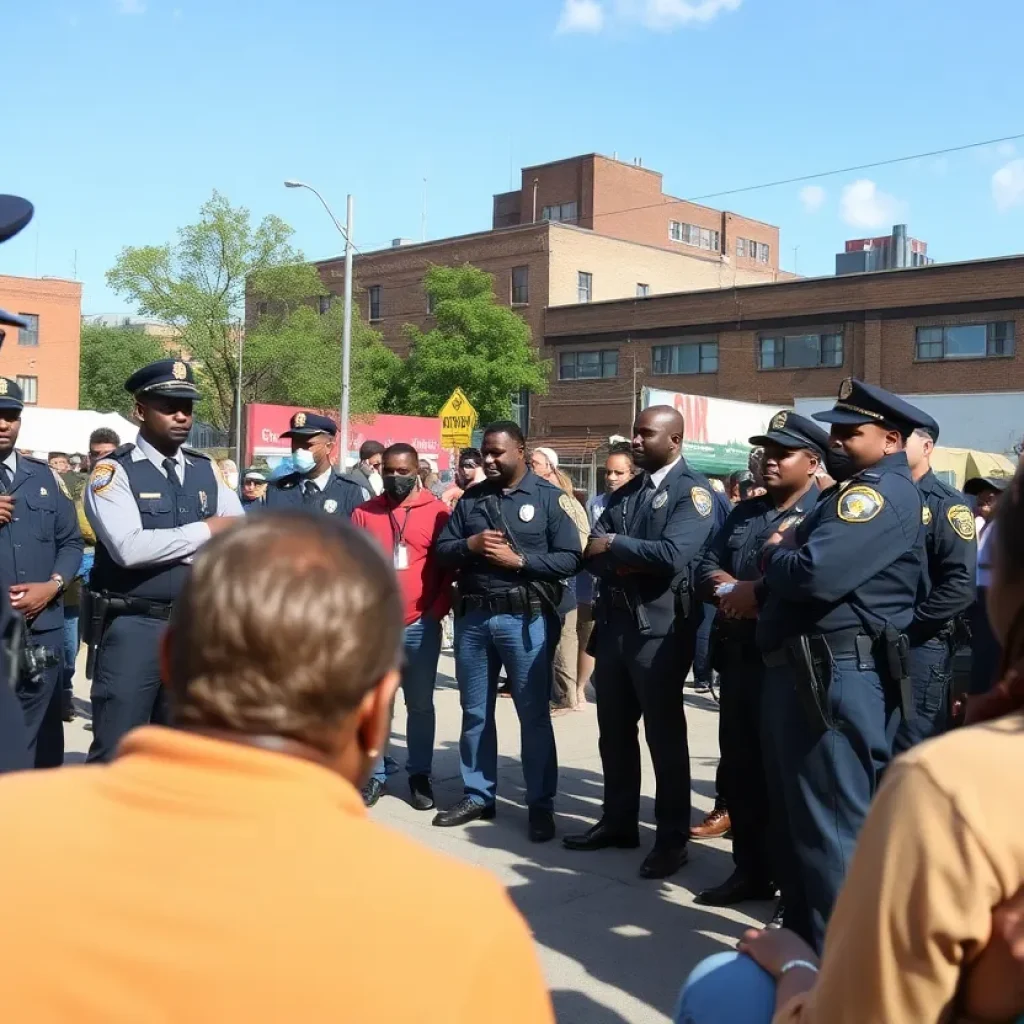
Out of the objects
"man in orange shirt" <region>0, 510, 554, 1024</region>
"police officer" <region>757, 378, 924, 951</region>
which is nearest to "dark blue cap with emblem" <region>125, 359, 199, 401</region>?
"police officer" <region>757, 378, 924, 951</region>

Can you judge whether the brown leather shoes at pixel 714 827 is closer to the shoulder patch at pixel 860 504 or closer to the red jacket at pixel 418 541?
the red jacket at pixel 418 541

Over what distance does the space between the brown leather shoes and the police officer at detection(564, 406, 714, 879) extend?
1.31 feet

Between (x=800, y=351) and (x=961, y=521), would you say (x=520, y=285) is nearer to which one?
(x=800, y=351)

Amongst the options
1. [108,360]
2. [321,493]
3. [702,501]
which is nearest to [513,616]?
[702,501]

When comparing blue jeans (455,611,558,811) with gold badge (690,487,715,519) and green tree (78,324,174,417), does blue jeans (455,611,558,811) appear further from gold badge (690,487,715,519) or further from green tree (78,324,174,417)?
green tree (78,324,174,417)

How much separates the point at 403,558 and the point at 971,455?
1407 cm

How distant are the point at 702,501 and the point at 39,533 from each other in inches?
131

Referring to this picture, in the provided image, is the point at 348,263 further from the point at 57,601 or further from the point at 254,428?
the point at 57,601

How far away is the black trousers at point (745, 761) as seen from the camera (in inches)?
208

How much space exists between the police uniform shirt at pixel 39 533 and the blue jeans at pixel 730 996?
4450 mm

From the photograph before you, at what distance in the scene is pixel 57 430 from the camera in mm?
28906

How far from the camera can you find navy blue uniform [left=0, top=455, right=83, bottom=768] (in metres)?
5.48

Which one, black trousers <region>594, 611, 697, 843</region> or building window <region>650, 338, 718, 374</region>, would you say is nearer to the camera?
black trousers <region>594, 611, 697, 843</region>

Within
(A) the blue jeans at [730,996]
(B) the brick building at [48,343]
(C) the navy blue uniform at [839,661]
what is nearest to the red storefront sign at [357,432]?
(C) the navy blue uniform at [839,661]
